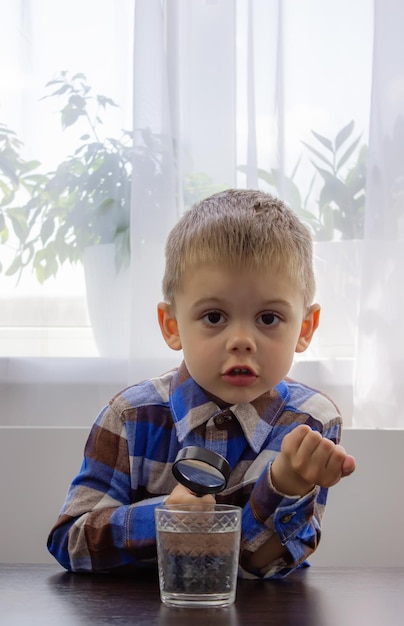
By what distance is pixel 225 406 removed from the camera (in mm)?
1027

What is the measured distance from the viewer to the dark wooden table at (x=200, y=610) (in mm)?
631

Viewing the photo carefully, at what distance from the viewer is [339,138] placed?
5.21ft

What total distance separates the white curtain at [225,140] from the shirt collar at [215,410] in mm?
493

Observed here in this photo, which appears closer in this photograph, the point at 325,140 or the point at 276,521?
the point at 276,521

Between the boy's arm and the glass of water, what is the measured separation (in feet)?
0.32

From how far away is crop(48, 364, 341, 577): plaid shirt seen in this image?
0.92m

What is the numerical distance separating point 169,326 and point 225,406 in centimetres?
12

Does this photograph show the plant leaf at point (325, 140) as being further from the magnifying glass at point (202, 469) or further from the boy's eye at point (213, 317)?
the magnifying glass at point (202, 469)

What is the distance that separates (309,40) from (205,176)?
0.31 metres

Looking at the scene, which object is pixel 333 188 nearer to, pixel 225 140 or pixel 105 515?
pixel 225 140

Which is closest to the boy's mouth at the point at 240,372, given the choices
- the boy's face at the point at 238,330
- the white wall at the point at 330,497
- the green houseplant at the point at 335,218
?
the boy's face at the point at 238,330

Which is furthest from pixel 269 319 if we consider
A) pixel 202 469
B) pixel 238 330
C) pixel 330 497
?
pixel 330 497

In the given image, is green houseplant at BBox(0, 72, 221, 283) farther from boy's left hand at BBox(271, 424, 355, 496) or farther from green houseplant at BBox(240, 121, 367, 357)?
boy's left hand at BBox(271, 424, 355, 496)

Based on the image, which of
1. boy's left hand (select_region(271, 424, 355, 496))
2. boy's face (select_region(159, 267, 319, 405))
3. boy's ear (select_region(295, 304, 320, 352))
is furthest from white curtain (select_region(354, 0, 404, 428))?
boy's left hand (select_region(271, 424, 355, 496))
